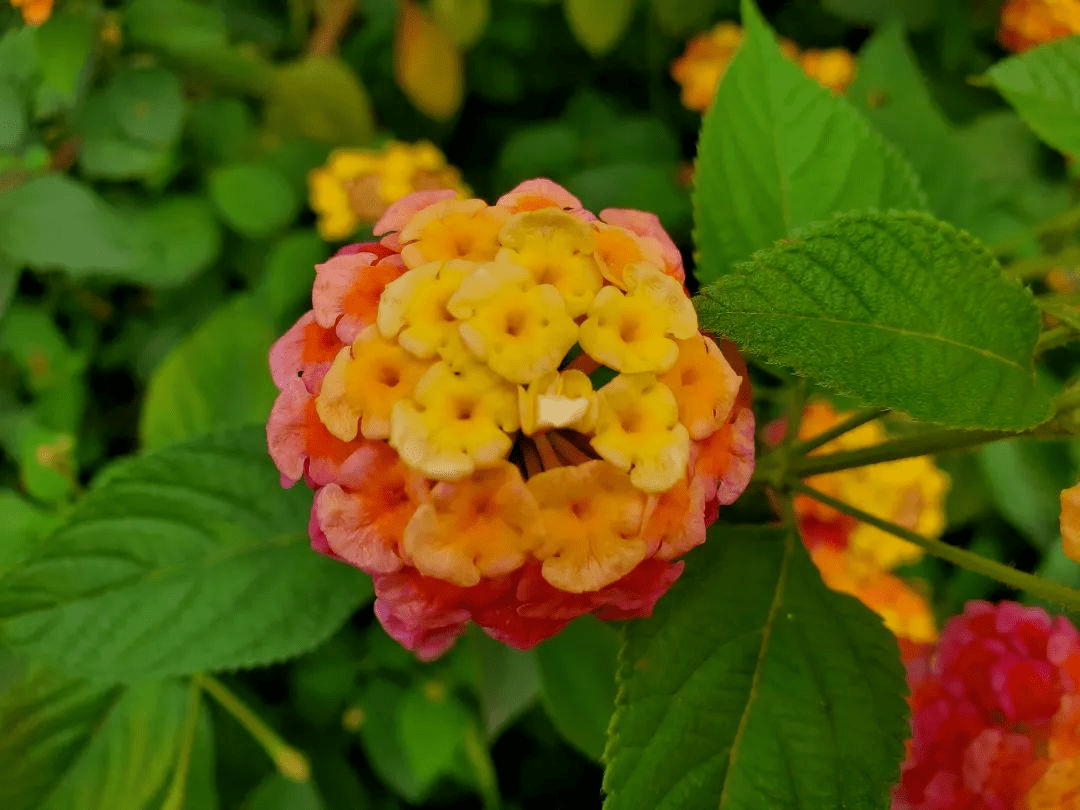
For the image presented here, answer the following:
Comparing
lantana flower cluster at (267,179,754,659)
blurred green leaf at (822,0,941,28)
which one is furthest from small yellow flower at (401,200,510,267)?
blurred green leaf at (822,0,941,28)

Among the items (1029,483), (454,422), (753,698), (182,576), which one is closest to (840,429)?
(753,698)

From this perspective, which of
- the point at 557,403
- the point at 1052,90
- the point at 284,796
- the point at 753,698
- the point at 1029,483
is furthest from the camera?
the point at 1029,483

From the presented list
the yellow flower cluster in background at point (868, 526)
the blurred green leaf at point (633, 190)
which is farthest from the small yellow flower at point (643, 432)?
the blurred green leaf at point (633, 190)

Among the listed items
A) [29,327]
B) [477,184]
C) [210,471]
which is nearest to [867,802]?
Answer: [210,471]

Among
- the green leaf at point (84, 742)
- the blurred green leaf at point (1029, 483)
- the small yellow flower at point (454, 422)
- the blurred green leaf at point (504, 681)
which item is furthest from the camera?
the blurred green leaf at point (1029, 483)

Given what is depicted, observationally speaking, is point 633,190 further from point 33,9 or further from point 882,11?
point 33,9

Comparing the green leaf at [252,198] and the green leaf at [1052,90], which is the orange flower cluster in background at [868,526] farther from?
the green leaf at [252,198]

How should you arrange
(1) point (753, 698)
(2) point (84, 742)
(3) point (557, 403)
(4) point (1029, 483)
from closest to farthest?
(3) point (557, 403)
(1) point (753, 698)
(2) point (84, 742)
(4) point (1029, 483)

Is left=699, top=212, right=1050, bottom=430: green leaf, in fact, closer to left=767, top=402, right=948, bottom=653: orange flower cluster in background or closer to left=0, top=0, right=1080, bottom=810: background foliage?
left=0, top=0, right=1080, bottom=810: background foliage
